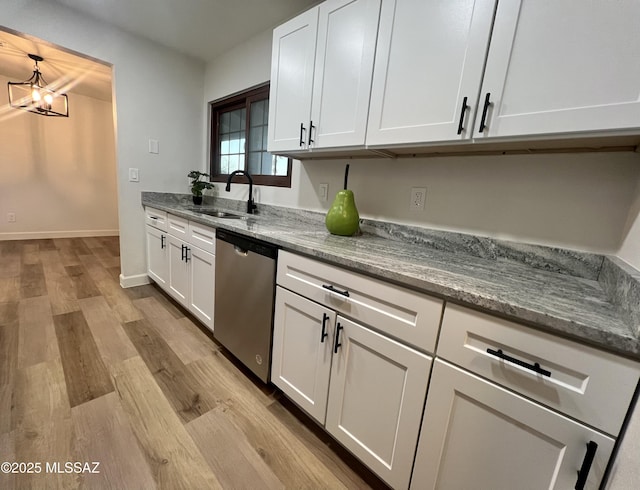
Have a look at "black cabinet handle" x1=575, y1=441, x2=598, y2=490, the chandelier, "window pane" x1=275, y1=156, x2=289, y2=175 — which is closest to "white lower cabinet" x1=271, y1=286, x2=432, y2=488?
"black cabinet handle" x1=575, y1=441, x2=598, y2=490

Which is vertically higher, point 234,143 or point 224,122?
point 224,122

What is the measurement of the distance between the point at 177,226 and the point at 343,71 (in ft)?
5.46

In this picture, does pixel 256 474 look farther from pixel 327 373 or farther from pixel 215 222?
pixel 215 222

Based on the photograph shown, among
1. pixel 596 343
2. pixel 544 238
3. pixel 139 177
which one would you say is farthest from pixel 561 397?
pixel 139 177

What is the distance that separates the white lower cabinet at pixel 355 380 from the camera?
2.87 feet

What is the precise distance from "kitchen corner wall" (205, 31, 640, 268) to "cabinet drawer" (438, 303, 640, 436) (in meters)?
0.40

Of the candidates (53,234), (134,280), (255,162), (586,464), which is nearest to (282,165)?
(255,162)

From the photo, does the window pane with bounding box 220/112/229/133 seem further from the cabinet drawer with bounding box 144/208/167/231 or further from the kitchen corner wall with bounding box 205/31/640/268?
the kitchen corner wall with bounding box 205/31/640/268

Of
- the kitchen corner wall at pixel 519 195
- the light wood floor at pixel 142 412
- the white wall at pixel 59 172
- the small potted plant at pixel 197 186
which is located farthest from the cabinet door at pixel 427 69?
the white wall at pixel 59 172

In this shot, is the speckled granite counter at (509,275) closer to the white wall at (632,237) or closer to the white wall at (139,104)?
the white wall at (632,237)

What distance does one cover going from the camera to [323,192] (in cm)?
186

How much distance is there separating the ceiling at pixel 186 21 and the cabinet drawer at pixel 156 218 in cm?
134

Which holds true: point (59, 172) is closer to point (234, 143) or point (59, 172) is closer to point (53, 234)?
point (53, 234)

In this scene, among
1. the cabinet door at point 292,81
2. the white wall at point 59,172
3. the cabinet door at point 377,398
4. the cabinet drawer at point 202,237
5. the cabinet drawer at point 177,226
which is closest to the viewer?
the cabinet door at point 377,398
